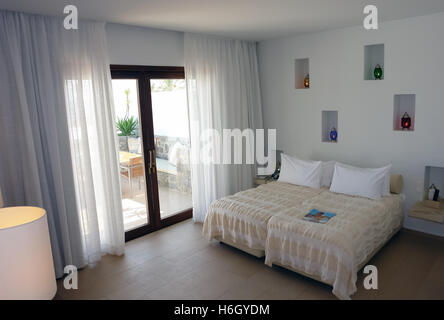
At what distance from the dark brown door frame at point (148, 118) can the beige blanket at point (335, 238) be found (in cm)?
177

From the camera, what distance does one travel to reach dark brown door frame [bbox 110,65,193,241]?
4117 mm

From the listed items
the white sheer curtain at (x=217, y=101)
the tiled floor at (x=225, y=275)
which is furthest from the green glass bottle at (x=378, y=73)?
the tiled floor at (x=225, y=275)

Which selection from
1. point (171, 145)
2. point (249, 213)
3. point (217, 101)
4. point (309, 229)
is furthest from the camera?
point (217, 101)

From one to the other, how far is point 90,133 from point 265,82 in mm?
2944

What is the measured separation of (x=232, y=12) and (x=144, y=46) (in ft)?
4.30

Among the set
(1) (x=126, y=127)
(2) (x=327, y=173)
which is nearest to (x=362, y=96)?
(2) (x=327, y=173)

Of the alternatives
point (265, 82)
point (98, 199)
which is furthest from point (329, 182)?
point (98, 199)

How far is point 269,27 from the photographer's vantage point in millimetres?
4215

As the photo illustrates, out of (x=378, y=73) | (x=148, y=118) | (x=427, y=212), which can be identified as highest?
(x=378, y=73)

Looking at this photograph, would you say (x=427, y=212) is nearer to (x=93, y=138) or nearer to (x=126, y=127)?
(x=126, y=127)

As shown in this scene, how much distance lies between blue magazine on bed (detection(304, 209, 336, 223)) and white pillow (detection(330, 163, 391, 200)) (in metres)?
0.71

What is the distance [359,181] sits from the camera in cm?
405

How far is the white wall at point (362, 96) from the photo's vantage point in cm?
389
